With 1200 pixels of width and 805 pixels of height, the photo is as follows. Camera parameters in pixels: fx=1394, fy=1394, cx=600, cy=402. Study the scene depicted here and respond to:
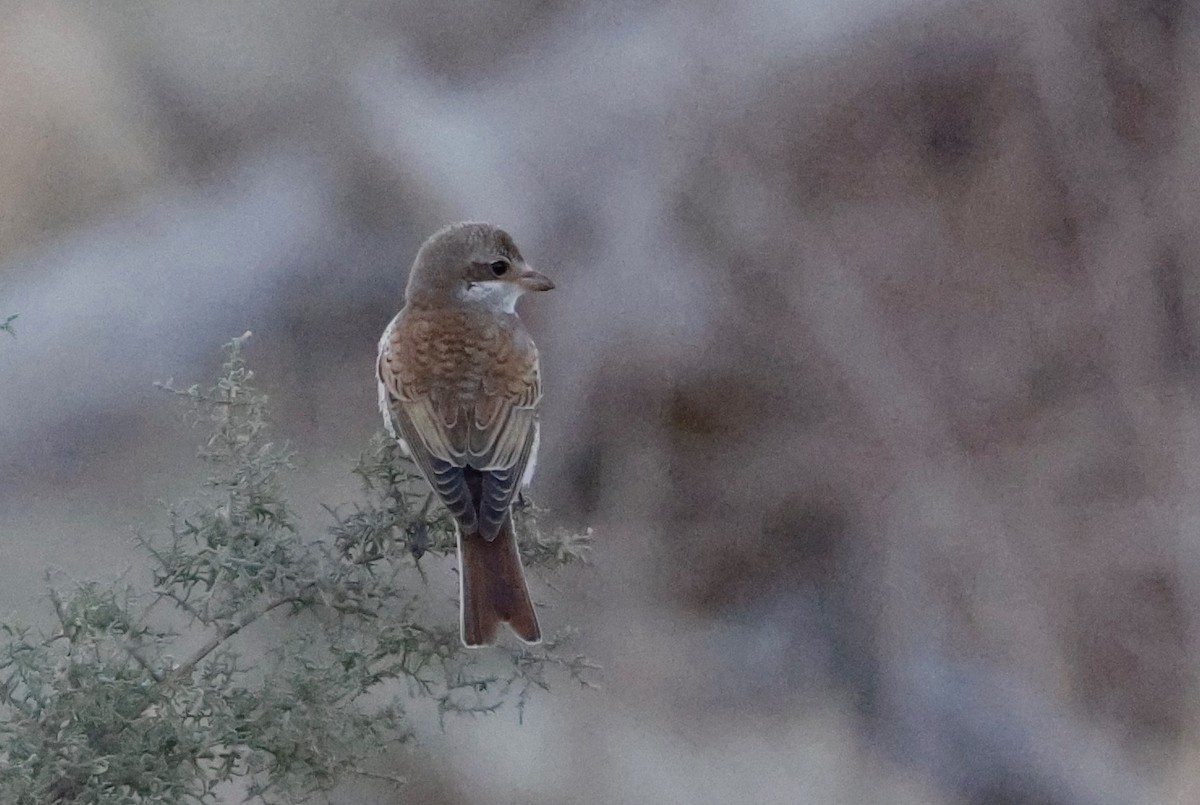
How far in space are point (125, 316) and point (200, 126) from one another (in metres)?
0.25

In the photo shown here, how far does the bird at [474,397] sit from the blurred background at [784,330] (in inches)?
9.1

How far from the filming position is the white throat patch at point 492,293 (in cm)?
153

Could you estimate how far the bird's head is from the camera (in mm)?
Result: 1532

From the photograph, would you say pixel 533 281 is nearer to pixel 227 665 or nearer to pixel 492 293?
pixel 492 293

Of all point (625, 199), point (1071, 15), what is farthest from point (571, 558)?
point (1071, 15)

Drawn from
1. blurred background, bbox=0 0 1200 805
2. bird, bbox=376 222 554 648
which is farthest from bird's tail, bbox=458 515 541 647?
blurred background, bbox=0 0 1200 805

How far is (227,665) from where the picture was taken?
1100 millimetres

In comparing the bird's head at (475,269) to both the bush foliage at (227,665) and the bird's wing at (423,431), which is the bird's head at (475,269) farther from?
the bush foliage at (227,665)

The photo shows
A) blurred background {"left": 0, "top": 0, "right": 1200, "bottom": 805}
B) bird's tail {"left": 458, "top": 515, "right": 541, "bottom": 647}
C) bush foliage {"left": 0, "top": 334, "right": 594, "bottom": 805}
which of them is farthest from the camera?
blurred background {"left": 0, "top": 0, "right": 1200, "bottom": 805}

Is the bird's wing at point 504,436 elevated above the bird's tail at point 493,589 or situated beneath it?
elevated above

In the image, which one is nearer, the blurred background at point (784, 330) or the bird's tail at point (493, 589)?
the bird's tail at point (493, 589)

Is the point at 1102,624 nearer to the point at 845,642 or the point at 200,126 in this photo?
the point at 845,642

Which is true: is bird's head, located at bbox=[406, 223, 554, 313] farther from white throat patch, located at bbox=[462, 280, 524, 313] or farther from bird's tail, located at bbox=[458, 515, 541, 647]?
bird's tail, located at bbox=[458, 515, 541, 647]

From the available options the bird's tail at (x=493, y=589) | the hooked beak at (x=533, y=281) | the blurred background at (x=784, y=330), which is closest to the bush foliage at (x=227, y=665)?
the bird's tail at (x=493, y=589)
